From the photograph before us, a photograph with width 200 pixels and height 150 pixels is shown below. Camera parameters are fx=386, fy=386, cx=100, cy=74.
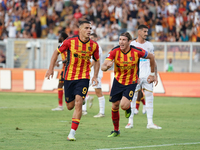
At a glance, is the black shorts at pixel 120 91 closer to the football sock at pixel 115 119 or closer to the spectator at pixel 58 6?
the football sock at pixel 115 119

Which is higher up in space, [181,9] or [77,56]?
[181,9]

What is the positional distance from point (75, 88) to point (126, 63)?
3.71ft

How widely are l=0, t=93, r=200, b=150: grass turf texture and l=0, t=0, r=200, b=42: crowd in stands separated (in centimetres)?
892

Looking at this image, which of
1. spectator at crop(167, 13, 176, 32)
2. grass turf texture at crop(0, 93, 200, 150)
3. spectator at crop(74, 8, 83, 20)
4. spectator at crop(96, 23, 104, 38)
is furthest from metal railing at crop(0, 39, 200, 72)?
spectator at crop(74, 8, 83, 20)

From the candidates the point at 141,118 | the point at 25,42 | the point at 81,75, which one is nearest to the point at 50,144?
the point at 81,75

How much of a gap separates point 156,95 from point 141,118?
21.7 feet

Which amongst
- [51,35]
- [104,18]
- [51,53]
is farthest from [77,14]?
[51,53]

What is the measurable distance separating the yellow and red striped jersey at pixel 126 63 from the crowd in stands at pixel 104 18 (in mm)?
12857

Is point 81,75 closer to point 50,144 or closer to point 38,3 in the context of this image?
point 50,144

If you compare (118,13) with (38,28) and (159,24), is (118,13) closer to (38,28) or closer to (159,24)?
(159,24)

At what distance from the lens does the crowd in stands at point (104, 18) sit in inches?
840

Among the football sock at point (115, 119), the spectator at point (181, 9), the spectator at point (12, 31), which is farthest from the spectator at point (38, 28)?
the football sock at point (115, 119)

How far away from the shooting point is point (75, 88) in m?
7.39

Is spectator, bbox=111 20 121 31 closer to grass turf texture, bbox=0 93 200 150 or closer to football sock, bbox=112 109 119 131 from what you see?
grass turf texture, bbox=0 93 200 150
